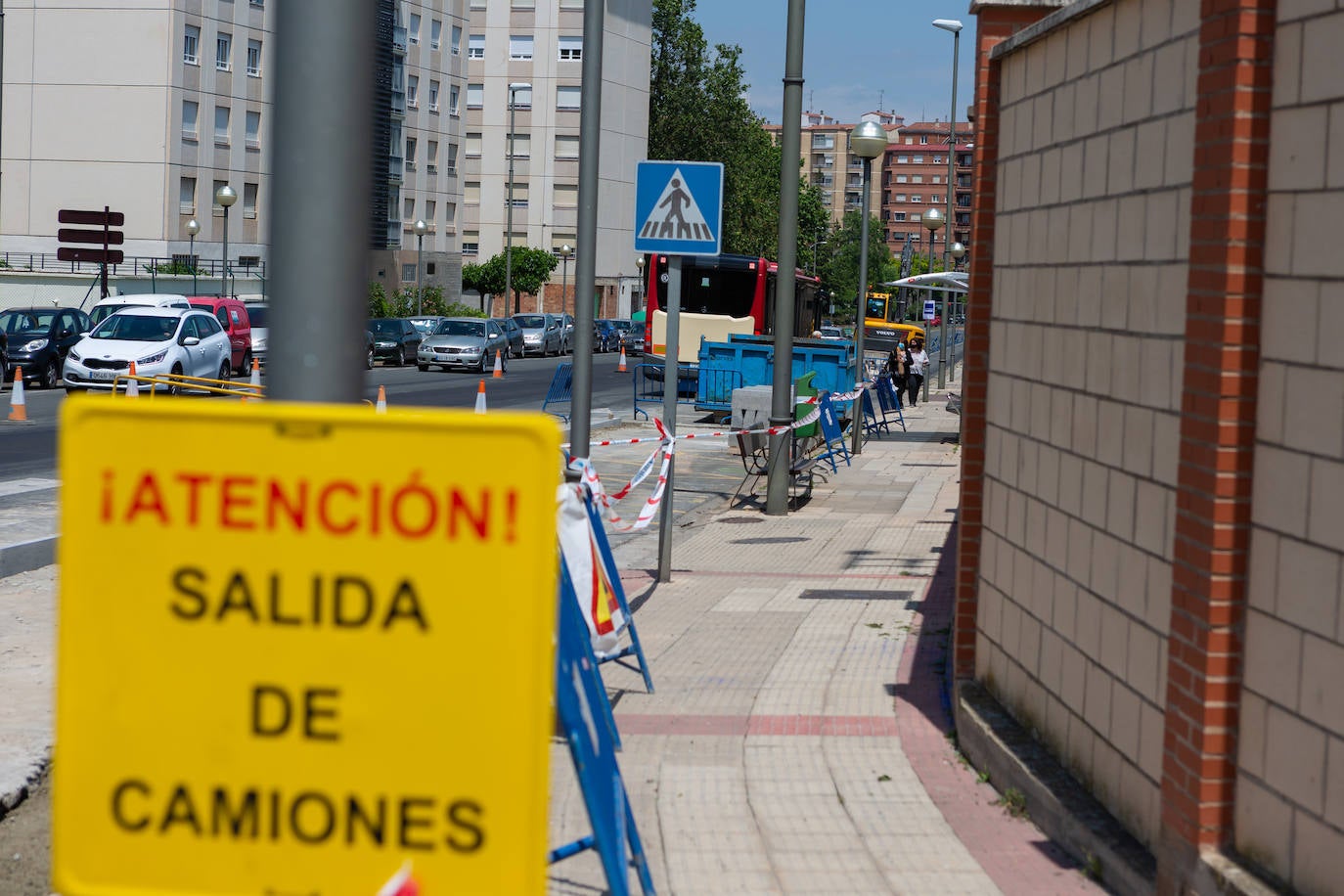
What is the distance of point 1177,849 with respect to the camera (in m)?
5.04

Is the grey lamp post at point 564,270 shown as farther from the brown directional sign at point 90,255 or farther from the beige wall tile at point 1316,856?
the beige wall tile at point 1316,856

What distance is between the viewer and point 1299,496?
4508mm

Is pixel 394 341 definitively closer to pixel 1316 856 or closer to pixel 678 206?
pixel 678 206

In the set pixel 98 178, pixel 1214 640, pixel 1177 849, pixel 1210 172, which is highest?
pixel 98 178

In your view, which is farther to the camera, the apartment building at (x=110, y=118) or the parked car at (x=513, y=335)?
the apartment building at (x=110, y=118)

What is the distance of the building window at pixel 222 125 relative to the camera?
6072 cm

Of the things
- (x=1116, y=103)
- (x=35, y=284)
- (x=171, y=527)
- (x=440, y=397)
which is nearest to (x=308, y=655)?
(x=171, y=527)

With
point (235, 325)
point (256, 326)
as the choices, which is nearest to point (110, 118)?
point (256, 326)

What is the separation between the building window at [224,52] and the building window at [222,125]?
58.7 inches

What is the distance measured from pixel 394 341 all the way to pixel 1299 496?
43.6m

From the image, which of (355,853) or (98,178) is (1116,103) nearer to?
(355,853)

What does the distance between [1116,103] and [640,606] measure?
6033mm

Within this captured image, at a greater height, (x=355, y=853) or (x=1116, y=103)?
(x=1116, y=103)

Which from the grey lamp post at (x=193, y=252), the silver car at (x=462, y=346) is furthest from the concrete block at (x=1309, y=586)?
the grey lamp post at (x=193, y=252)
